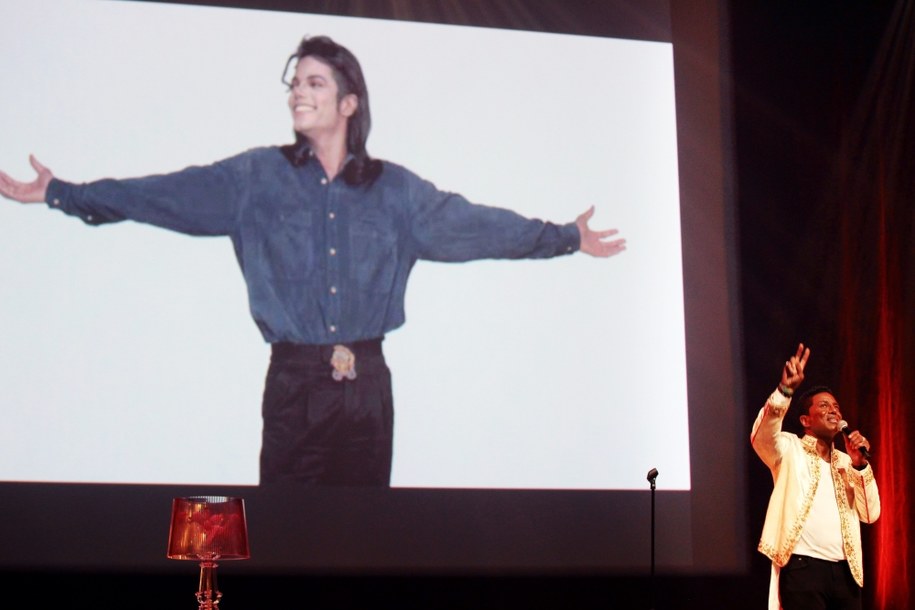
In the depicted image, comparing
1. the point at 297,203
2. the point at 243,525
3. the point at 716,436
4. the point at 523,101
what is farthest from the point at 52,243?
the point at 716,436

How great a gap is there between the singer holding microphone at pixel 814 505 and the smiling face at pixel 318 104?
229 cm

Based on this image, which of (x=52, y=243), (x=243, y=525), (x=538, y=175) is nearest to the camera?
(x=243, y=525)

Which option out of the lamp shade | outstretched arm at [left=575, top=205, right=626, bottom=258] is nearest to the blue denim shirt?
outstretched arm at [left=575, top=205, right=626, bottom=258]

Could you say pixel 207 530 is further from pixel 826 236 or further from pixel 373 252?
pixel 826 236

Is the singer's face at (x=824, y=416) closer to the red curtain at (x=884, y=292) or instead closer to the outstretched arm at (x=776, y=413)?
the outstretched arm at (x=776, y=413)

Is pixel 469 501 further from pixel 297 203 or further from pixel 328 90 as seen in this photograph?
pixel 328 90

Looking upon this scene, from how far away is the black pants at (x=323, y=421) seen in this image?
505 cm

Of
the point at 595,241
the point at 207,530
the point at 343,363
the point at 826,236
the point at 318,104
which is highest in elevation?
the point at 318,104

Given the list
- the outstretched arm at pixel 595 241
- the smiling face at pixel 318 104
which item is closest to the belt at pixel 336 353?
the smiling face at pixel 318 104

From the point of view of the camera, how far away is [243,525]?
3.81 meters

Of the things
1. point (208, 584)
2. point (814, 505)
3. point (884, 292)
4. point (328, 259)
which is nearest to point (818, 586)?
point (814, 505)

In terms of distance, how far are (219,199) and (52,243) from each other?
2.43 ft

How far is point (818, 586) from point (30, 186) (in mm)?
3631

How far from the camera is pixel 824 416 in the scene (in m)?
4.42
